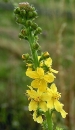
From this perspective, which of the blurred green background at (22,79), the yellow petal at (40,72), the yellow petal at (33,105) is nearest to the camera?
the yellow petal at (40,72)

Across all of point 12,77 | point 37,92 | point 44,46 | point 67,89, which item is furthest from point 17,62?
point 37,92

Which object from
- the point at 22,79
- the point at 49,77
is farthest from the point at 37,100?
the point at 22,79

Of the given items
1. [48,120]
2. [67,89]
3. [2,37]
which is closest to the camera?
[48,120]

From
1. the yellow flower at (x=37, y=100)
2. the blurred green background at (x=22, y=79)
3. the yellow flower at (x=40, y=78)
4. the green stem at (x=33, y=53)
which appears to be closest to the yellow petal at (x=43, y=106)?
the yellow flower at (x=37, y=100)

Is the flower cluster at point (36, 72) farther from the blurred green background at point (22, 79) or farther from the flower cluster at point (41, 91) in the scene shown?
the blurred green background at point (22, 79)

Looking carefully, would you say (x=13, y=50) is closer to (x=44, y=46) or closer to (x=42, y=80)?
(x=44, y=46)

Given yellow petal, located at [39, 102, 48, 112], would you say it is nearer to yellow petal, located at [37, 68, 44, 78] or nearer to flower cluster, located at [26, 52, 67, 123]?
flower cluster, located at [26, 52, 67, 123]

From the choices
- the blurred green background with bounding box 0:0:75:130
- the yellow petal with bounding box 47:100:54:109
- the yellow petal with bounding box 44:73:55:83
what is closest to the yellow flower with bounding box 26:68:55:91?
the yellow petal with bounding box 44:73:55:83
